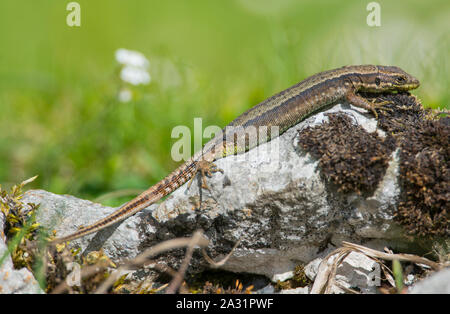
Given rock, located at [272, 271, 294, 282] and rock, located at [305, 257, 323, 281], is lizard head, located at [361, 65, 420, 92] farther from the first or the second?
rock, located at [272, 271, 294, 282]

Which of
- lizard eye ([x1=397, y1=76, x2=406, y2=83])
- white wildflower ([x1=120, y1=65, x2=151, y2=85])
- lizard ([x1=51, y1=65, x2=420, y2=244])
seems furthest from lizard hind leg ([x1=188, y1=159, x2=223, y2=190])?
white wildflower ([x1=120, y1=65, x2=151, y2=85])

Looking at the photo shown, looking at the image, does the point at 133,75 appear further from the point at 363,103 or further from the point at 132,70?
the point at 363,103

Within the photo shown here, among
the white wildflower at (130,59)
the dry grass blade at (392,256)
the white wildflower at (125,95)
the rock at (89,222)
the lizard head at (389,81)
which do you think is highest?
the white wildflower at (130,59)

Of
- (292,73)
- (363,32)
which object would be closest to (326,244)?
(292,73)

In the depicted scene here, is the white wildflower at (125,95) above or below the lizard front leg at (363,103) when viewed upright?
above

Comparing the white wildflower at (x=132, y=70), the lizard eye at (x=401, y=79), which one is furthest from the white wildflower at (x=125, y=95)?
the lizard eye at (x=401, y=79)

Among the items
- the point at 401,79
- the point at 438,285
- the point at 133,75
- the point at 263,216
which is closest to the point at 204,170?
the point at 263,216

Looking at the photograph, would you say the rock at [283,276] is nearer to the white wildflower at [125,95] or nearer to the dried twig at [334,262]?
the dried twig at [334,262]
